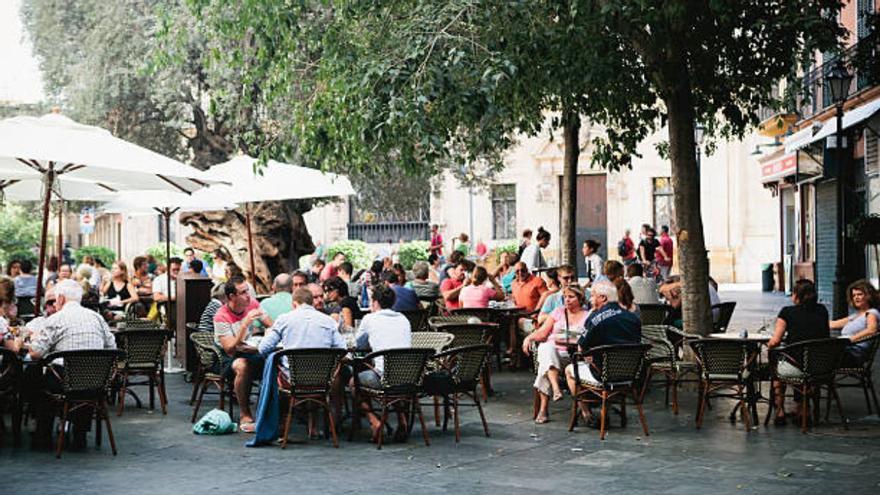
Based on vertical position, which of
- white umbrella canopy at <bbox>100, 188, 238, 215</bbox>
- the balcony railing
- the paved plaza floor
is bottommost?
the paved plaza floor

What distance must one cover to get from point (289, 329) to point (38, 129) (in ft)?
10.7

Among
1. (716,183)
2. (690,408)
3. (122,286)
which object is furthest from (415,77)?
(716,183)

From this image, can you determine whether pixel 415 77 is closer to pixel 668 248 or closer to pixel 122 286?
pixel 122 286

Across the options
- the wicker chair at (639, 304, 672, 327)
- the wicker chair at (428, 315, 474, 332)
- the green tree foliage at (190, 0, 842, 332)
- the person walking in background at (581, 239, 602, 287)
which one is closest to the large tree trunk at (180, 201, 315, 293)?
the person walking in background at (581, 239, 602, 287)

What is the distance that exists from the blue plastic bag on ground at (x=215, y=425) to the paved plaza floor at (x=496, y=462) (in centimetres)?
12

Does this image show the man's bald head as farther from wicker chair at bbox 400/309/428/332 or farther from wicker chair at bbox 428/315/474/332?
wicker chair at bbox 400/309/428/332

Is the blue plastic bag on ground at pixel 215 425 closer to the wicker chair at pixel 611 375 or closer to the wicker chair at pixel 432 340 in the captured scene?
the wicker chair at pixel 432 340

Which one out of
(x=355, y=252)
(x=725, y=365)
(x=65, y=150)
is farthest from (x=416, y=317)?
(x=355, y=252)

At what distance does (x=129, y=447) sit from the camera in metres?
9.55

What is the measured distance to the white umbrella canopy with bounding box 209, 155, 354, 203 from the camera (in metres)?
15.1

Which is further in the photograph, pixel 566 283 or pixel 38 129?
pixel 566 283

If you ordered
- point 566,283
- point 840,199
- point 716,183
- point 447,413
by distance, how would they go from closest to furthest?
1. point 447,413
2. point 566,283
3. point 840,199
4. point 716,183

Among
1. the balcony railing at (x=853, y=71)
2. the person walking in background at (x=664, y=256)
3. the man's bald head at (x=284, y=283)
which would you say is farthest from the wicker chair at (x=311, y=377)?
the person walking in background at (x=664, y=256)

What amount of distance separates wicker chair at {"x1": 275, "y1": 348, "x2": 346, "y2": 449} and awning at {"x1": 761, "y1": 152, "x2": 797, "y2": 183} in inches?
707
